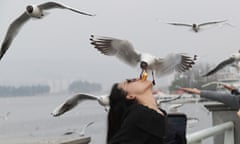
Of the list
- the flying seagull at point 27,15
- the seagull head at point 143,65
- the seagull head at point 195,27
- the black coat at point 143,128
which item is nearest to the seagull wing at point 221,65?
the seagull head at point 195,27

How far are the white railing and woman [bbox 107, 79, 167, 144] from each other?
5.21 ft

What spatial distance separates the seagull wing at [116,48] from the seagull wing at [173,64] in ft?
0.40

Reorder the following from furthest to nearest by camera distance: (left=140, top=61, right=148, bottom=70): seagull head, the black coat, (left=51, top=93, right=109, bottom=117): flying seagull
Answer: (left=51, top=93, right=109, bottom=117): flying seagull → (left=140, top=61, right=148, bottom=70): seagull head → the black coat

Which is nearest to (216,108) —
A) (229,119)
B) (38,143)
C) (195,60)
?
(229,119)

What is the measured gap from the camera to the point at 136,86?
1.82m

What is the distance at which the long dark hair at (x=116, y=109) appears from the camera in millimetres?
1808

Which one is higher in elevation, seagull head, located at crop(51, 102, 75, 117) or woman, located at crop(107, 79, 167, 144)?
woman, located at crop(107, 79, 167, 144)

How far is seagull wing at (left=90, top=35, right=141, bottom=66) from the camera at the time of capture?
2713 mm

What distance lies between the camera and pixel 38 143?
2.36 meters

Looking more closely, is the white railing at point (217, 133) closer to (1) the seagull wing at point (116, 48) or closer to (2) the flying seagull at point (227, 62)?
(1) the seagull wing at point (116, 48)

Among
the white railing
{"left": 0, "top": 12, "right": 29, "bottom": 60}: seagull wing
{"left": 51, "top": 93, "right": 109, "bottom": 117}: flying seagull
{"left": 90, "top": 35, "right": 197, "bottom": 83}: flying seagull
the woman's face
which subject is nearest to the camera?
the woman's face

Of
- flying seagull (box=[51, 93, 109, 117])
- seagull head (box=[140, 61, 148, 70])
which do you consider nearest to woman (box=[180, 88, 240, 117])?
seagull head (box=[140, 61, 148, 70])

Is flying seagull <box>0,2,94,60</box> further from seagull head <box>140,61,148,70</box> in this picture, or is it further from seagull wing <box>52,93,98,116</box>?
seagull head <box>140,61,148,70</box>

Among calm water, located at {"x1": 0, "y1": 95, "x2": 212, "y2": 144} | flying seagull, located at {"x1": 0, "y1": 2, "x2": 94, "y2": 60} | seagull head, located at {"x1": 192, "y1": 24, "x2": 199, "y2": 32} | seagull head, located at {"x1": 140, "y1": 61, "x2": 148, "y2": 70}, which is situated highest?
flying seagull, located at {"x1": 0, "y1": 2, "x2": 94, "y2": 60}
